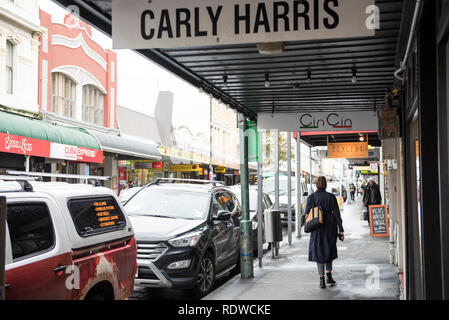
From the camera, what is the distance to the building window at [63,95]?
26.5 m

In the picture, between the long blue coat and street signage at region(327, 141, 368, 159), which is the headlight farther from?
street signage at region(327, 141, 368, 159)

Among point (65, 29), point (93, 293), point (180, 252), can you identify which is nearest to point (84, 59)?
point (65, 29)

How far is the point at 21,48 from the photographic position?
22.7m

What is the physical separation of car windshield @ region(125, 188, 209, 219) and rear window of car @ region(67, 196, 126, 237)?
3.17 metres

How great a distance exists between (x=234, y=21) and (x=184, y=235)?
4.63 m

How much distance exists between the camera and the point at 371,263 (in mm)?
11242

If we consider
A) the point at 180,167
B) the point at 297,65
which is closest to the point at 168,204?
the point at 297,65

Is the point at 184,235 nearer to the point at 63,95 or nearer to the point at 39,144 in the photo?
the point at 39,144

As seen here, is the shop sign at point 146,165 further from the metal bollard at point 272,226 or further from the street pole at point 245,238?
the street pole at point 245,238

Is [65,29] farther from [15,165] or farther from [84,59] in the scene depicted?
[15,165]

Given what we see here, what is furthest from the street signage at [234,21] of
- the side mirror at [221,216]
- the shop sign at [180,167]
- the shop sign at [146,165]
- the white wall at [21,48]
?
the shop sign at [180,167]

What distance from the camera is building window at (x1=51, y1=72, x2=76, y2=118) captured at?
26.5 metres

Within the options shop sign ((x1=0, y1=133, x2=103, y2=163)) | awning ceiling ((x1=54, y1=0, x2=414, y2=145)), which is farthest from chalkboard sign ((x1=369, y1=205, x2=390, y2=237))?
shop sign ((x1=0, y1=133, x2=103, y2=163))

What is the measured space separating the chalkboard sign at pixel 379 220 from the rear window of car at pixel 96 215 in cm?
911
